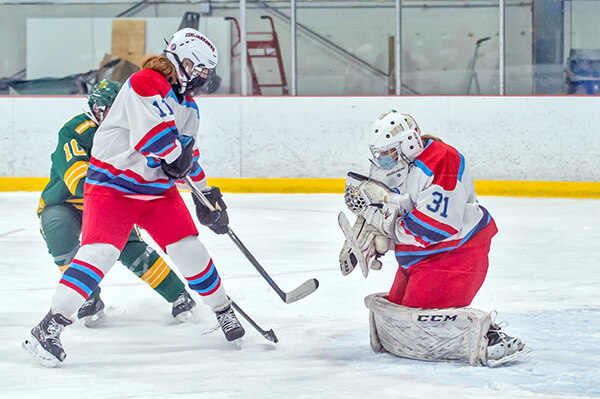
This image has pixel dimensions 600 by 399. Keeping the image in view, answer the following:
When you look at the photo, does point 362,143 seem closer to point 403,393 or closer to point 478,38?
point 478,38

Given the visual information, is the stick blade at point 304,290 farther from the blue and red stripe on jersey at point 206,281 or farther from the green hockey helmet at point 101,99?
the green hockey helmet at point 101,99

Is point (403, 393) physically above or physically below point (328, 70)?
below

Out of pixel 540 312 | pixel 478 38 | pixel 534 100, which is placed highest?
pixel 478 38

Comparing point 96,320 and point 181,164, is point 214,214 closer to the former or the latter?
point 181,164

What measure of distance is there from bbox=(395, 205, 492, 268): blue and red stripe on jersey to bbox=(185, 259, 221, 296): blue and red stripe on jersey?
54 cm

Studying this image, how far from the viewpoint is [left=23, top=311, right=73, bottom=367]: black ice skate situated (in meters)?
A: 2.32

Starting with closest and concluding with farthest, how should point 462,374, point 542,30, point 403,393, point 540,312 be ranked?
point 403,393, point 462,374, point 540,312, point 542,30

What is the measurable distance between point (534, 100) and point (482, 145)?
491 mm

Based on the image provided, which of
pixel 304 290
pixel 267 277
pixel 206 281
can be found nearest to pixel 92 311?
pixel 206 281

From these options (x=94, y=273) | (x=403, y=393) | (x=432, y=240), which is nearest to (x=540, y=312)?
(x=432, y=240)

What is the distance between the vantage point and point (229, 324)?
2.58 metres

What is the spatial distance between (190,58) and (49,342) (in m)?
0.85

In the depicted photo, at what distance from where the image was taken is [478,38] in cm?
709

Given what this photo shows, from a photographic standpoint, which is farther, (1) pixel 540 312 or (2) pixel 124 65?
(2) pixel 124 65
